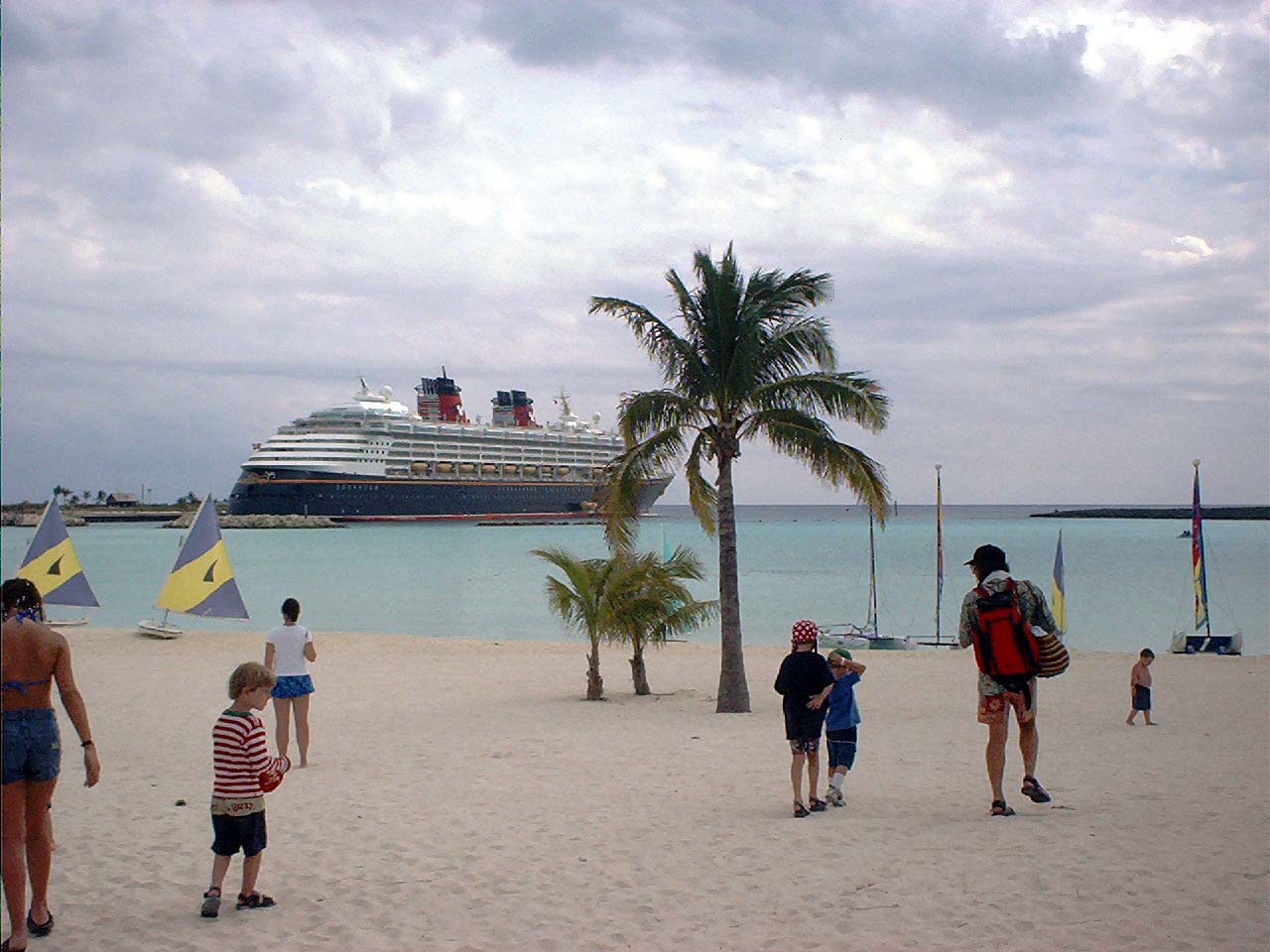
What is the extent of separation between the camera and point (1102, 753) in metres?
8.49

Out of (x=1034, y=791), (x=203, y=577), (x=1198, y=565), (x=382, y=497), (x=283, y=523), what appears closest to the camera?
(x=1034, y=791)

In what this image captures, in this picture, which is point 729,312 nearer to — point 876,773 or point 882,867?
point 876,773

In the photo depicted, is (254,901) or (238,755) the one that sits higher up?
(238,755)

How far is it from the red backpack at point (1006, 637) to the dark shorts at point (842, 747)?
52.4 inches

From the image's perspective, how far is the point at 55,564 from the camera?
1898 centimetres

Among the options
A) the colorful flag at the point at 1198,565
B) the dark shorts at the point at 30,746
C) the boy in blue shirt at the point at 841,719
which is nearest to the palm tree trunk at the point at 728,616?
the boy in blue shirt at the point at 841,719

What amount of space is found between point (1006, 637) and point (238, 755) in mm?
3552

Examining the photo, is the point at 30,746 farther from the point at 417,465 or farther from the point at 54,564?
the point at 417,465

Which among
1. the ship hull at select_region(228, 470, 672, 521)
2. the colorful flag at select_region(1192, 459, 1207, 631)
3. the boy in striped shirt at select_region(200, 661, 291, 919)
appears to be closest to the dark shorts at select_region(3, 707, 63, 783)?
the boy in striped shirt at select_region(200, 661, 291, 919)

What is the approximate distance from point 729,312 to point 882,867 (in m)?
7.41

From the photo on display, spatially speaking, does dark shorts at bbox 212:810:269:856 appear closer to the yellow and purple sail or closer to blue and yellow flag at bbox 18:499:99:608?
blue and yellow flag at bbox 18:499:99:608

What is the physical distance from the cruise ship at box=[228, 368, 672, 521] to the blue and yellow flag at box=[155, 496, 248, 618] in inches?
2174

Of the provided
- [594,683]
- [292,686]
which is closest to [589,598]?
[594,683]

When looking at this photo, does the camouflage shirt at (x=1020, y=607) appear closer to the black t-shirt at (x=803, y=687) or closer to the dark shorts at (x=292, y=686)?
the black t-shirt at (x=803, y=687)
